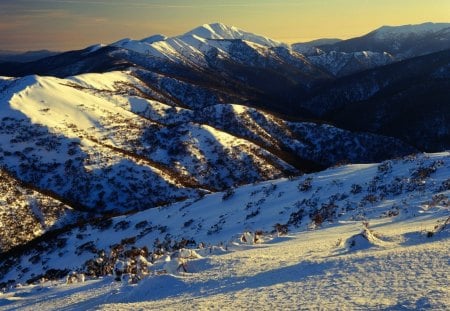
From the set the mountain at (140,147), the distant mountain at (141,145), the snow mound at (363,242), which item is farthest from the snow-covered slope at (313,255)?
the mountain at (140,147)

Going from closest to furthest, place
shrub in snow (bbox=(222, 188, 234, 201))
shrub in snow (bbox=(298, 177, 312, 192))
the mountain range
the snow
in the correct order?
the snow < shrub in snow (bbox=(298, 177, 312, 192)) < shrub in snow (bbox=(222, 188, 234, 201)) < the mountain range

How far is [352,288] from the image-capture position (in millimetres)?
7207

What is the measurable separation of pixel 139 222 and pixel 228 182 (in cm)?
2880

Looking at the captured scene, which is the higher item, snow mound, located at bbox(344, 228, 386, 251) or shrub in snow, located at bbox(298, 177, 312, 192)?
snow mound, located at bbox(344, 228, 386, 251)

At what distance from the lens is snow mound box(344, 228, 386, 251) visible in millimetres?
9766

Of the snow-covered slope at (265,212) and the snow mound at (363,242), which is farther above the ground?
the snow mound at (363,242)

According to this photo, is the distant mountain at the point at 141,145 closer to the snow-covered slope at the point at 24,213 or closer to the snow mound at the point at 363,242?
the snow-covered slope at the point at 24,213

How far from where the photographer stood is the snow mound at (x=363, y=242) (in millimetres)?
9766

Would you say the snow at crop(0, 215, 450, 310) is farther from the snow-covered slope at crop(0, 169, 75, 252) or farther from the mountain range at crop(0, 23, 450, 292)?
→ the snow-covered slope at crop(0, 169, 75, 252)

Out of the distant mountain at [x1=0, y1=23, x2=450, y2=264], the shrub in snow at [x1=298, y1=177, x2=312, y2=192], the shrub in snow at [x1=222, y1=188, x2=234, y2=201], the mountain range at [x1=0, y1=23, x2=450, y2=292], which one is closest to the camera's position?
the shrub in snow at [x1=298, y1=177, x2=312, y2=192]

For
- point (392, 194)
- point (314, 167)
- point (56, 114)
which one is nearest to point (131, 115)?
point (56, 114)

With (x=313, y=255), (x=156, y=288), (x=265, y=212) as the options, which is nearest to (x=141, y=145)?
(x=265, y=212)

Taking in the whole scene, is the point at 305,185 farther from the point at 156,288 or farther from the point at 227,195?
the point at 156,288

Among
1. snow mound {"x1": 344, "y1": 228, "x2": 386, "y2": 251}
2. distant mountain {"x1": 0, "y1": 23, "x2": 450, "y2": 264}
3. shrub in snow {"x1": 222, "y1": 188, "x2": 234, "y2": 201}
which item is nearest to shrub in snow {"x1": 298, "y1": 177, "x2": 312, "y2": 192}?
shrub in snow {"x1": 222, "y1": 188, "x2": 234, "y2": 201}
